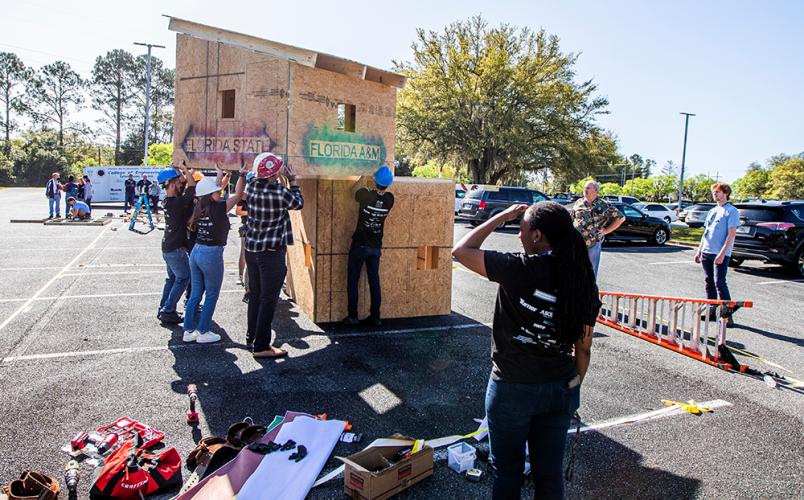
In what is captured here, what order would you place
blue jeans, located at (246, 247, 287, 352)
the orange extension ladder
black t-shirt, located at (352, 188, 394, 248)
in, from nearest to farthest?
blue jeans, located at (246, 247, 287, 352)
the orange extension ladder
black t-shirt, located at (352, 188, 394, 248)

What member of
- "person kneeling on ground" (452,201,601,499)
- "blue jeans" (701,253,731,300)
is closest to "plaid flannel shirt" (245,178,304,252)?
"person kneeling on ground" (452,201,601,499)

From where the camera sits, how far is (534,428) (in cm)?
247

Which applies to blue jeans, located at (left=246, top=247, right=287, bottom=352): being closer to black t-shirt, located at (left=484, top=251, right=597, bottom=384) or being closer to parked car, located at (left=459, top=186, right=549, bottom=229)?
black t-shirt, located at (left=484, top=251, right=597, bottom=384)

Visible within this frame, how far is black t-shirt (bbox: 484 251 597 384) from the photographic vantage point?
2.40 metres

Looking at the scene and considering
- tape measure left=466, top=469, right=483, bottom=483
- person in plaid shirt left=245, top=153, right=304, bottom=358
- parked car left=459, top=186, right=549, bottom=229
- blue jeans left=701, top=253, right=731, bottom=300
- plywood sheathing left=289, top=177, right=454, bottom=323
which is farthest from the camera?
parked car left=459, top=186, right=549, bottom=229

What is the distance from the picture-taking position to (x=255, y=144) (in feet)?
17.9

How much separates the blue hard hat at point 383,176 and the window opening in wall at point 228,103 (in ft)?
6.12

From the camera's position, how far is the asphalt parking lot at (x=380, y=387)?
11.7 feet

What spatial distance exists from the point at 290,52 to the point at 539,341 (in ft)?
13.7

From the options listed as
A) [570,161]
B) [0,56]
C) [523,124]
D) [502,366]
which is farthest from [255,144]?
[0,56]

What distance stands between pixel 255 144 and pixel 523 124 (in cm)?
2738

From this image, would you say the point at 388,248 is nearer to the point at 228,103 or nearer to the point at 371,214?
the point at 371,214

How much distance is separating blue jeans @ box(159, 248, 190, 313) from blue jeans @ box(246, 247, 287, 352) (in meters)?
1.39

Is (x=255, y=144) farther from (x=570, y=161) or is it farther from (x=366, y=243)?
(x=570, y=161)
